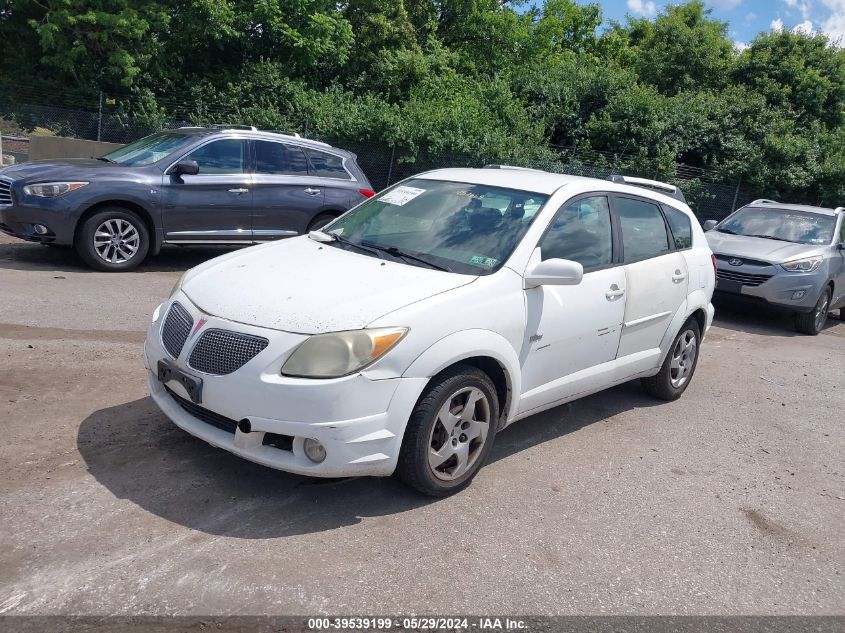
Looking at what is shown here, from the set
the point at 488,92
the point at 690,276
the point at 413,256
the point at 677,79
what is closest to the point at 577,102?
the point at 488,92

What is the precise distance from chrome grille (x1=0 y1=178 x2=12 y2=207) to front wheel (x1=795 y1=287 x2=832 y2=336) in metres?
9.73

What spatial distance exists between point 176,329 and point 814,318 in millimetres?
9025

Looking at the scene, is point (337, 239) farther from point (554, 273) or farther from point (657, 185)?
point (657, 185)

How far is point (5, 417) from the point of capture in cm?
476

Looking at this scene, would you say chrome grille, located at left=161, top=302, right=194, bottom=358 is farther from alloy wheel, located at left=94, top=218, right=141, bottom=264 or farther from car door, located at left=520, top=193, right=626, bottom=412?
alloy wheel, located at left=94, top=218, right=141, bottom=264

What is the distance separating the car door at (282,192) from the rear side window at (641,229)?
5408mm

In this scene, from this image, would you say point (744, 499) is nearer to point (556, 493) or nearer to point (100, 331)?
point (556, 493)

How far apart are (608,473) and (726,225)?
833cm

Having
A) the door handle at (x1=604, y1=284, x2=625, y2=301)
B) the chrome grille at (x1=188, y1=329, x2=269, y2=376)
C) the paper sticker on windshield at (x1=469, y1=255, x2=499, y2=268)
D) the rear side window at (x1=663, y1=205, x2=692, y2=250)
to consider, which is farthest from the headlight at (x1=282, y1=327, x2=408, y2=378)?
the rear side window at (x1=663, y1=205, x2=692, y2=250)

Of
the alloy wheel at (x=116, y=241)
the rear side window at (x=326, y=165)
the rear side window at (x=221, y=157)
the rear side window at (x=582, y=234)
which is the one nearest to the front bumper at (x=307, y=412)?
the rear side window at (x=582, y=234)

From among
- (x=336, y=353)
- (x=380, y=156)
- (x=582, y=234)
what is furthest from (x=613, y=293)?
(x=380, y=156)

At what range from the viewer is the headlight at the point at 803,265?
1047 cm

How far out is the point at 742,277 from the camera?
10672 millimetres

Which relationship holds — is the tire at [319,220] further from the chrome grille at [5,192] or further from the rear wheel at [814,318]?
the rear wheel at [814,318]
